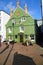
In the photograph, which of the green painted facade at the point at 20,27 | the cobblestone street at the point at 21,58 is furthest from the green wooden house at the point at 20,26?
the cobblestone street at the point at 21,58

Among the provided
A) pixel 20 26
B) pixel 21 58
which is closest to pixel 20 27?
pixel 20 26

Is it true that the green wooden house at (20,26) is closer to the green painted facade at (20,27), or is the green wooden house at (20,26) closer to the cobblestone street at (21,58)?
the green painted facade at (20,27)

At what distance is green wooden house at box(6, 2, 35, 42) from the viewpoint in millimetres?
44688

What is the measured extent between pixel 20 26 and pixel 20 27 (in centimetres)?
29

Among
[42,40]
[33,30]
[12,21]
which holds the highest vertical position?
[12,21]

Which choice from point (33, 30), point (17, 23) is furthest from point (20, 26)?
point (33, 30)

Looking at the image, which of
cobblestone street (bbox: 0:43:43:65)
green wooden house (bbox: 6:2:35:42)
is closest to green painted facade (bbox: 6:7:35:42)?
green wooden house (bbox: 6:2:35:42)

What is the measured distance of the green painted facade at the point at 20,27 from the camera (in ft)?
147

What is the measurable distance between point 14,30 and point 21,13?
17.5ft

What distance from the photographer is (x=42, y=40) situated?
49312 millimetres

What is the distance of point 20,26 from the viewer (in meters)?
46.1

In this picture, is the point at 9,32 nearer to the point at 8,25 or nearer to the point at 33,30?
the point at 8,25

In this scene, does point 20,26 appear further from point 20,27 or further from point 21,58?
point 21,58

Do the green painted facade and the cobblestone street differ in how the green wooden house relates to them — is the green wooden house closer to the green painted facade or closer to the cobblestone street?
the green painted facade
